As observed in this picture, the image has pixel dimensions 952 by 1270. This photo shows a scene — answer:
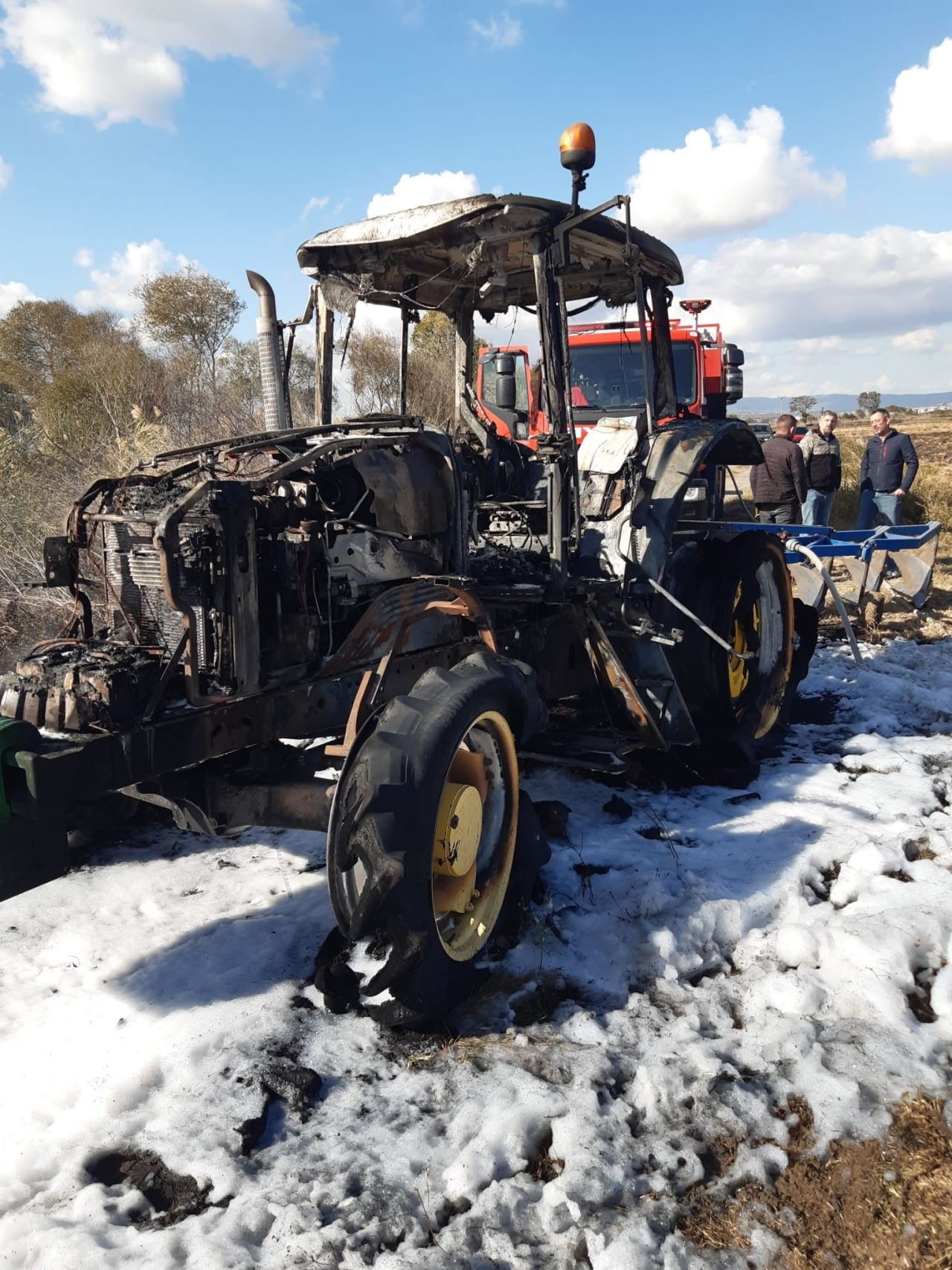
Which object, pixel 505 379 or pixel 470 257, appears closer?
pixel 470 257

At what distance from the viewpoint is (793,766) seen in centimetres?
515

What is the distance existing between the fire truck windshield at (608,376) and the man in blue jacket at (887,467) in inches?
165

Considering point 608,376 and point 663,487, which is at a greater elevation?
point 608,376

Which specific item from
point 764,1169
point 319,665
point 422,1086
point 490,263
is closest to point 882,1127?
point 764,1169

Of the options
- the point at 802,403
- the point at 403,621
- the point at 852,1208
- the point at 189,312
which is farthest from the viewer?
the point at 802,403

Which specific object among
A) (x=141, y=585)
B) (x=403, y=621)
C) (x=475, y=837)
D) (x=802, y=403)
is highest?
(x=802, y=403)

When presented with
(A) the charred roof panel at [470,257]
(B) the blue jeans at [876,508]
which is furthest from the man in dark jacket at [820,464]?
(A) the charred roof panel at [470,257]

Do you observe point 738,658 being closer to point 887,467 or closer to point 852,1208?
point 852,1208

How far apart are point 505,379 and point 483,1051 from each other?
2960 mm

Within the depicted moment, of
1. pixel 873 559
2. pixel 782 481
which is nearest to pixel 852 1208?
pixel 873 559

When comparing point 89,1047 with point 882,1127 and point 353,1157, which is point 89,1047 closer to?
point 353,1157

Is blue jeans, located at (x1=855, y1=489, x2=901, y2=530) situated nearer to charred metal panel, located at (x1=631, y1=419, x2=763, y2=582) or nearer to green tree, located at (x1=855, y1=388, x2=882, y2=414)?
charred metal panel, located at (x1=631, y1=419, x2=763, y2=582)

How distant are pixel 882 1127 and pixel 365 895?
58.0 inches

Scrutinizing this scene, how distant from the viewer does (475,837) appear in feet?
10.2
